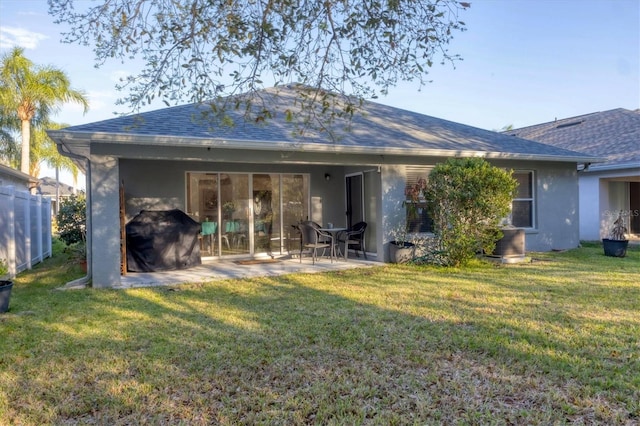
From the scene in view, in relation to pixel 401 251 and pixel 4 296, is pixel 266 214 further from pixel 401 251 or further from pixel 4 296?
pixel 4 296

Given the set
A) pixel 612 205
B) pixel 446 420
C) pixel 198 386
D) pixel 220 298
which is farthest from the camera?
pixel 612 205

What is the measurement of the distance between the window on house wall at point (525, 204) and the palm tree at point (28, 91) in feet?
65.9

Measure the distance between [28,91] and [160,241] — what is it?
16544mm

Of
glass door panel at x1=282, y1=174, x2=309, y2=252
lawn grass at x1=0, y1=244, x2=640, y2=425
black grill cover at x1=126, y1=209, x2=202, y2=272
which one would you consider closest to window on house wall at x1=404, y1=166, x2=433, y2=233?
glass door panel at x1=282, y1=174, x2=309, y2=252

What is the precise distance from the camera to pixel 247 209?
11.0 metres

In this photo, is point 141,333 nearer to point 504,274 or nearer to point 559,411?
point 559,411

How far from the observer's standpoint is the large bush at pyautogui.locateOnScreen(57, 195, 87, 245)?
12.0 m

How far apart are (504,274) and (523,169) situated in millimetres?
4289

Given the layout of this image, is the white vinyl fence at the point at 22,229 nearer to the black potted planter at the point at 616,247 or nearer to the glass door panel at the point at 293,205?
the glass door panel at the point at 293,205

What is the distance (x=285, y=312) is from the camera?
5.73m

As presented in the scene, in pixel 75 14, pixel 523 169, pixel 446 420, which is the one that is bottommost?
pixel 446 420

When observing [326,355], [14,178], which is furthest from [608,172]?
[14,178]

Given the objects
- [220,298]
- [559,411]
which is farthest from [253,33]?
[559,411]

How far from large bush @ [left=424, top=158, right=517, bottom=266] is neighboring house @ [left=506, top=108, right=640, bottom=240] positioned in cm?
510
